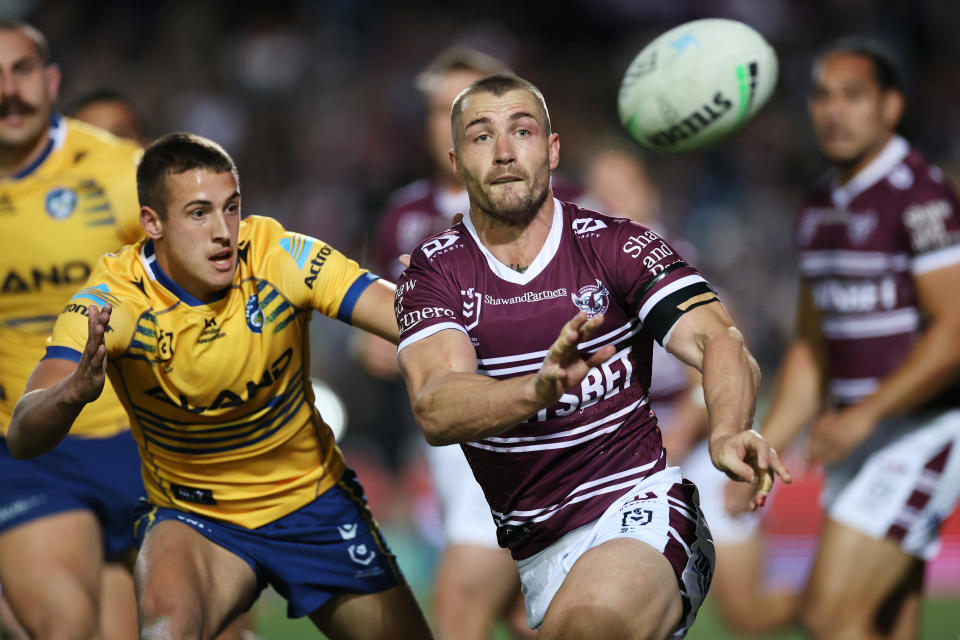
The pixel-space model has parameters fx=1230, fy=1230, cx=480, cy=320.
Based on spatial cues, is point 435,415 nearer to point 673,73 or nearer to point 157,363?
point 157,363

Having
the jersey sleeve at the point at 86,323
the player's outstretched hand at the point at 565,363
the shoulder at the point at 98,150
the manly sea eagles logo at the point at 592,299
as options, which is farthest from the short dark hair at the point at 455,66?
the player's outstretched hand at the point at 565,363

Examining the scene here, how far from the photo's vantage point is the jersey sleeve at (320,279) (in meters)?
4.48

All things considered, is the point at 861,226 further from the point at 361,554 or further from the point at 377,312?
the point at 361,554

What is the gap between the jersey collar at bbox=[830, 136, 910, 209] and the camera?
5.98 metres

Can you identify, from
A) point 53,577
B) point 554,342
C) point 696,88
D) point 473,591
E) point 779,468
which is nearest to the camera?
point 779,468

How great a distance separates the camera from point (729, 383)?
3623mm

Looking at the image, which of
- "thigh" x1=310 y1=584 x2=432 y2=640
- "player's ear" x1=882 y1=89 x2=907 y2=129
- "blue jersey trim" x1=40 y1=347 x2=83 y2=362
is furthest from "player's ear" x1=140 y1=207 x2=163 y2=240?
"player's ear" x1=882 y1=89 x2=907 y2=129

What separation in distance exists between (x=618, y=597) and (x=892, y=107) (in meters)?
3.51

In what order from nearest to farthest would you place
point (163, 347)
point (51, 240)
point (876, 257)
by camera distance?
point (163, 347)
point (51, 240)
point (876, 257)

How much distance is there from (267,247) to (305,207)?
10323 millimetres

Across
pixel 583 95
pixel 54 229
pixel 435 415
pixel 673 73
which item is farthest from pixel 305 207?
pixel 435 415

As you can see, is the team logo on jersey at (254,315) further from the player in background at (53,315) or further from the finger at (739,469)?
the finger at (739,469)

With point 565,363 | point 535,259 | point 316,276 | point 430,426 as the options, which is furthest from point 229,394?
point 565,363

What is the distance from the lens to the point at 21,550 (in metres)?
5.16
